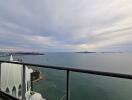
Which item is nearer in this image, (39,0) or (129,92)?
(39,0)

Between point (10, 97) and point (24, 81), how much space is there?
24.9 inches

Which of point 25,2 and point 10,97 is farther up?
point 25,2

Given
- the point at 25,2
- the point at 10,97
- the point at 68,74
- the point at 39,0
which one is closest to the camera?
the point at 68,74

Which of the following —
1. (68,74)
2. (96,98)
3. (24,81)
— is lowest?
(96,98)

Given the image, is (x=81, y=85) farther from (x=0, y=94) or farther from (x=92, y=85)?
(x=0, y=94)

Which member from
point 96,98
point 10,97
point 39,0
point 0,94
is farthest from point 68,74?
point 96,98

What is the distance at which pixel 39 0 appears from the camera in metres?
6.66

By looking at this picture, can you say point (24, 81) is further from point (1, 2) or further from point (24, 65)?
point (1, 2)

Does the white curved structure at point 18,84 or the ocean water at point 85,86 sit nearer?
the ocean water at point 85,86

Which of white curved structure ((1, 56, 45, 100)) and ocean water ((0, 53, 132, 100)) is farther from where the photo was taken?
white curved structure ((1, 56, 45, 100))

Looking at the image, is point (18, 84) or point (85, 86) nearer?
point (18, 84)

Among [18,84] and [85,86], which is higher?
[18,84]

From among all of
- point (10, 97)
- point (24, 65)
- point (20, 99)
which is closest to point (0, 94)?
point (10, 97)

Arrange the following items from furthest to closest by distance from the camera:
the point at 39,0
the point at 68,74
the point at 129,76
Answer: the point at 39,0, the point at 68,74, the point at 129,76
